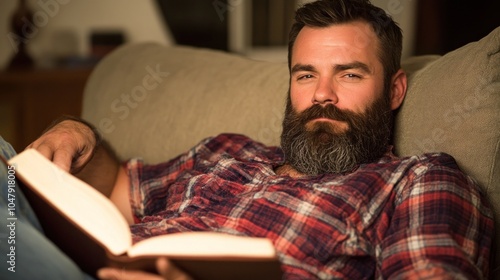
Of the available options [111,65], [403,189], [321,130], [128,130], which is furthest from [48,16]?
[403,189]

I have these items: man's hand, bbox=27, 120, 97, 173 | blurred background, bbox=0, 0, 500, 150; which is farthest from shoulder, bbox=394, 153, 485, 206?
blurred background, bbox=0, 0, 500, 150

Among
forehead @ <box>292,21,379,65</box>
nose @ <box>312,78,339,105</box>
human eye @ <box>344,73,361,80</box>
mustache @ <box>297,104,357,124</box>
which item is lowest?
mustache @ <box>297,104,357,124</box>

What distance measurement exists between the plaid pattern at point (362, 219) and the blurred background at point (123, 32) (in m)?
1.99

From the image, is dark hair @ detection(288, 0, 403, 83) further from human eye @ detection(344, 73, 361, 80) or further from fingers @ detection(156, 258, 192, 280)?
fingers @ detection(156, 258, 192, 280)

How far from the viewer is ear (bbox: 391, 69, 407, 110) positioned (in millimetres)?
1527

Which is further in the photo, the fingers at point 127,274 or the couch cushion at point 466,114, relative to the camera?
the couch cushion at point 466,114

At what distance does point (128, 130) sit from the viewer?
202 centimetres

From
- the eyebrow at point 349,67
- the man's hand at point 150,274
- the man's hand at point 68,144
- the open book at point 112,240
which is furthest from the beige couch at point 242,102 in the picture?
the man's hand at point 150,274

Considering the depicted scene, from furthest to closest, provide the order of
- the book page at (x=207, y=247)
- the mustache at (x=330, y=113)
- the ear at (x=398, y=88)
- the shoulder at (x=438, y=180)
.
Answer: the ear at (x=398, y=88), the mustache at (x=330, y=113), the shoulder at (x=438, y=180), the book page at (x=207, y=247)

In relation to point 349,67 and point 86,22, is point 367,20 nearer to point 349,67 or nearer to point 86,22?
point 349,67

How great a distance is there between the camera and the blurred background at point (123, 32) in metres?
3.22

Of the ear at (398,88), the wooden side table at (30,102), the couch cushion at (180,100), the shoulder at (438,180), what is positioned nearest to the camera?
the shoulder at (438,180)

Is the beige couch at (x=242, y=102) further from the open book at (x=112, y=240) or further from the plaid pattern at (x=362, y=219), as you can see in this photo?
the open book at (x=112, y=240)

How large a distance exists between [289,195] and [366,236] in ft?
0.56
